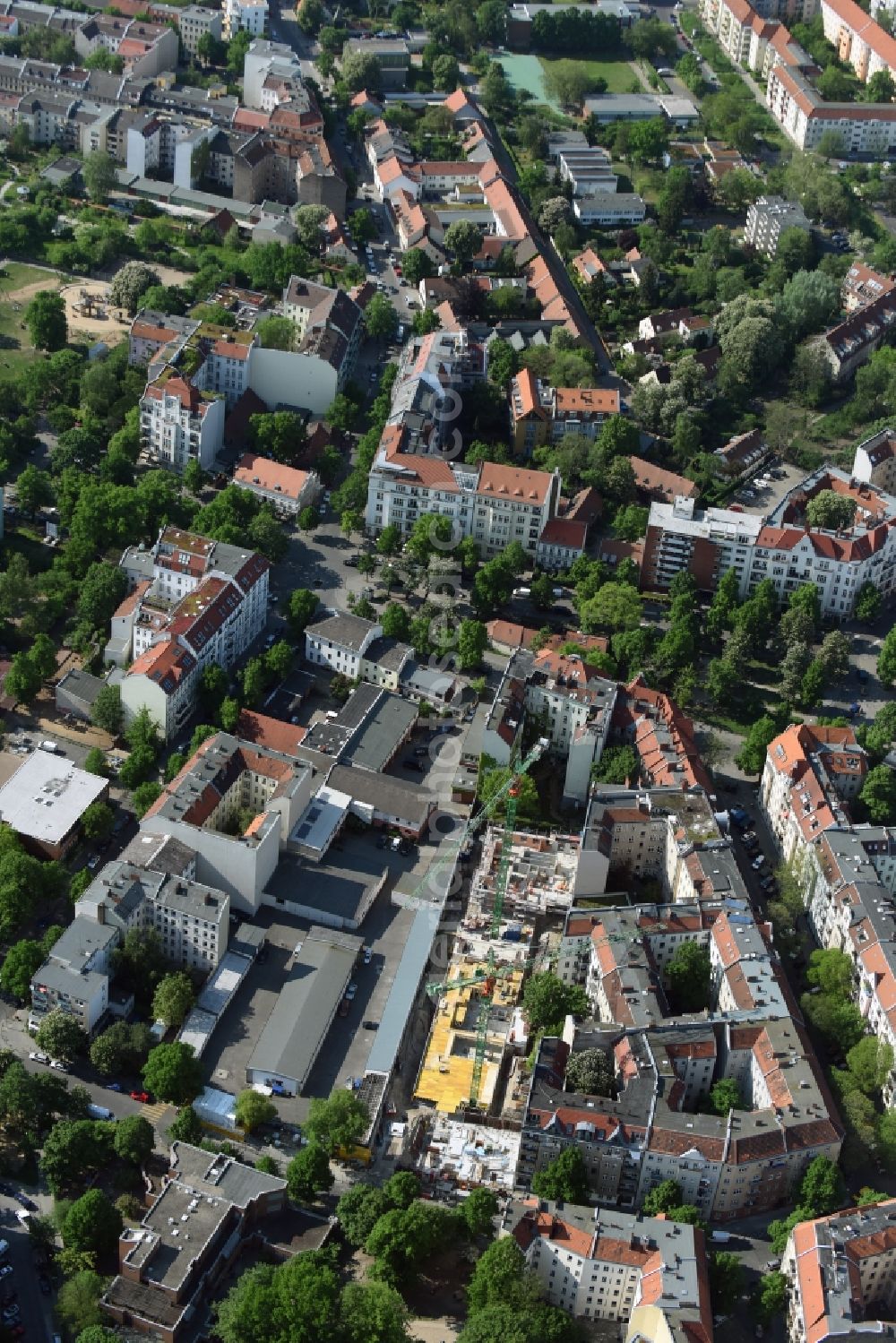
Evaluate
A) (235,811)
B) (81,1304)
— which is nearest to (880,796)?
(235,811)

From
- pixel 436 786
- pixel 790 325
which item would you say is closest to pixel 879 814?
pixel 436 786

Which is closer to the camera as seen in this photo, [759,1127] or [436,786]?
[759,1127]

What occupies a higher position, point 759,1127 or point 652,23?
point 652,23

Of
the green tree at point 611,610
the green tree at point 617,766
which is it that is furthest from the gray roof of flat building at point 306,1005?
the green tree at point 611,610

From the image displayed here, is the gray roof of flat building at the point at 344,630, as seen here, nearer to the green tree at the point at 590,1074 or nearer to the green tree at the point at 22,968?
the green tree at the point at 22,968

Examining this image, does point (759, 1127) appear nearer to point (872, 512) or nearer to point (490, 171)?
point (872, 512)

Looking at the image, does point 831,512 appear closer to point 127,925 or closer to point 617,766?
point 617,766

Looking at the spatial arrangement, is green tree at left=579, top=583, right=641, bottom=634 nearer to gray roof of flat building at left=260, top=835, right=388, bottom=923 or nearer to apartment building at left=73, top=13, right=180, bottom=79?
gray roof of flat building at left=260, top=835, right=388, bottom=923
